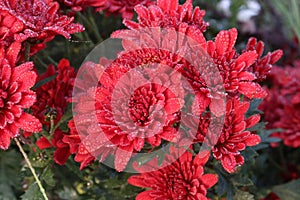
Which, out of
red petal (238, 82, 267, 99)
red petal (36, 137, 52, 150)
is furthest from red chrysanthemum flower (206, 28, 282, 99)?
red petal (36, 137, 52, 150)

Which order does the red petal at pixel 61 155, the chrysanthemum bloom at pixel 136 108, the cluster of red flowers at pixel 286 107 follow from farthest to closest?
the cluster of red flowers at pixel 286 107
the red petal at pixel 61 155
the chrysanthemum bloom at pixel 136 108

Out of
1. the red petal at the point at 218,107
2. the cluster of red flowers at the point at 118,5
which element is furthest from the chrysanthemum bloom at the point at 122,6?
the red petal at the point at 218,107

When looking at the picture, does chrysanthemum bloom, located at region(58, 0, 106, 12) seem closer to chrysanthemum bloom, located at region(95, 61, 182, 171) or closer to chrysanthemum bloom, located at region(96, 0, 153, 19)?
chrysanthemum bloom, located at region(96, 0, 153, 19)

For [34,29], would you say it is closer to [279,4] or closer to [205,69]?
[205,69]

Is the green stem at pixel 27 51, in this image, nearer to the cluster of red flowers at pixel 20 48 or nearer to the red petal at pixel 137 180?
the cluster of red flowers at pixel 20 48

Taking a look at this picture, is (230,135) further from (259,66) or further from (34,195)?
A: (34,195)

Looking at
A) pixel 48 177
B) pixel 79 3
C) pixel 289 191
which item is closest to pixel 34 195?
pixel 48 177
